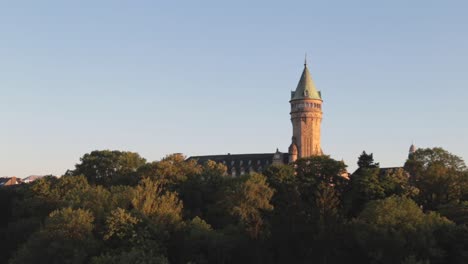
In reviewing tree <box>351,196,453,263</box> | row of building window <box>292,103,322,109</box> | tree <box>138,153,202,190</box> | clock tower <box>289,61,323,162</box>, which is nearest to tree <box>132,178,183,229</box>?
tree <box>351,196,453,263</box>

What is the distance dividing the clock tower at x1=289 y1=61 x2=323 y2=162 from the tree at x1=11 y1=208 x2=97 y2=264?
208 ft

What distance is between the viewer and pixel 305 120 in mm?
107312

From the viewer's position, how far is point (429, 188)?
67.0 meters

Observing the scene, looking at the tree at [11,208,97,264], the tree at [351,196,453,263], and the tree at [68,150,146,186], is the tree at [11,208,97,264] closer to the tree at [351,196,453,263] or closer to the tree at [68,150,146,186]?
the tree at [351,196,453,263]

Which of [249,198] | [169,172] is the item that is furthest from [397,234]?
[169,172]

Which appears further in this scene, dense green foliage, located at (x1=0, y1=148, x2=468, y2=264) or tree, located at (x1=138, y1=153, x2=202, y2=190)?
tree, located at (x1=138, y1=153, x2=202, y2=190)

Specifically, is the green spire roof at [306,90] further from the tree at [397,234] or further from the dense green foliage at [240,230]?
the tree at [397,234]

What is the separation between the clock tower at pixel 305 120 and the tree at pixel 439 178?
35499 millimetres

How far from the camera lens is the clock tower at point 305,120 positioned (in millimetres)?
106812

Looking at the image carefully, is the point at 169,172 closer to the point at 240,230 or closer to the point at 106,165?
the point at 106,165

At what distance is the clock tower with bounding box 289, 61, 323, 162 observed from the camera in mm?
106812

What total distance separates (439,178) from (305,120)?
42840mm

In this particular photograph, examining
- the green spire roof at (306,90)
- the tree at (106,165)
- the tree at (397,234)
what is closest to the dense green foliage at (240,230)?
the tree at (397,234)

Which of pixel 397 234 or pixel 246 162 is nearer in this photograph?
pixel 397 234
